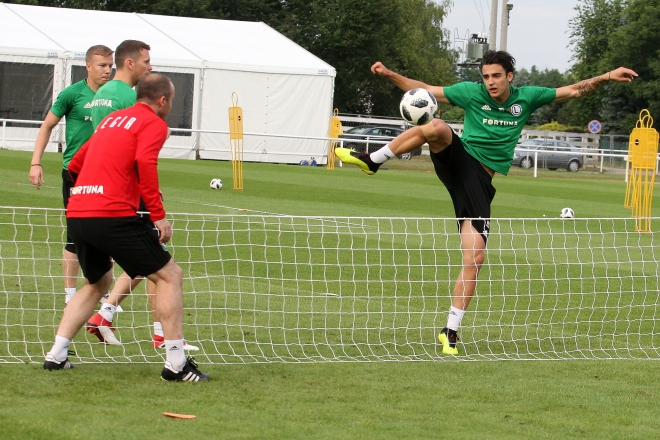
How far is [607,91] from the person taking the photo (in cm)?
6412

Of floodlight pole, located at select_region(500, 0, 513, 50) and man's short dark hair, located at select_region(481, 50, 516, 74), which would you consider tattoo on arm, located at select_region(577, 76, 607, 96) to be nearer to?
man's short dark hair, located at select_region(481, 50, 516, 74)

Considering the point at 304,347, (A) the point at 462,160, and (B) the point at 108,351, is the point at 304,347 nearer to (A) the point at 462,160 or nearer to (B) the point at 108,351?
(B) the point at 108,351

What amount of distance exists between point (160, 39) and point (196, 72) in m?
1.86

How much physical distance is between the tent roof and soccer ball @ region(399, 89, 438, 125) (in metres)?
24.0

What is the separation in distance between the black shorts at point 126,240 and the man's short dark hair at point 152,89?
73 centimetres

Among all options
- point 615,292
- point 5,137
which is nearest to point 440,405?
point 615,292

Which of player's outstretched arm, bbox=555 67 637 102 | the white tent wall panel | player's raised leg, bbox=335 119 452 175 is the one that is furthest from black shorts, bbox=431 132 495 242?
the white tent wall panel

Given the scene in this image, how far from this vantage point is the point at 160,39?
32.8 metres

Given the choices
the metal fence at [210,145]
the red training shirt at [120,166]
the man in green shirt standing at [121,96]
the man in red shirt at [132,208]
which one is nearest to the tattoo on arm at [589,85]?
the man in green shirt standing at [121,96]

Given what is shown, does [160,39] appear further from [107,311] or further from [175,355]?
[175,355]

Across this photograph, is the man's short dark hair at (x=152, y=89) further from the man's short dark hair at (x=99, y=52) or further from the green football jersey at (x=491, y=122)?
the green football jersey at (x=491, y=122)

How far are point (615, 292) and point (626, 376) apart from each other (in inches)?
157

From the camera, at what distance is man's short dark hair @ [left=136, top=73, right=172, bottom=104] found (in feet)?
19.3

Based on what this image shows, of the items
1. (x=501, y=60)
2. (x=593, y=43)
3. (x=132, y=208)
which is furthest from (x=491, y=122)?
(x=593, y=43)
